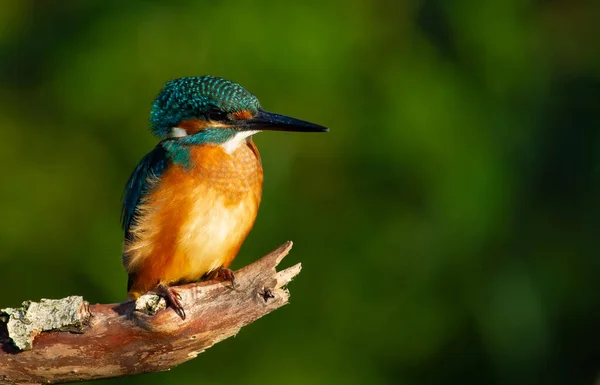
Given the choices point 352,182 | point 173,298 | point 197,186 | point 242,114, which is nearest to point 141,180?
point 197,186

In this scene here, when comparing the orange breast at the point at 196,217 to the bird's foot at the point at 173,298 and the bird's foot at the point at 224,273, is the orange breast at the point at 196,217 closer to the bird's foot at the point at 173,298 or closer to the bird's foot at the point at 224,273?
the bird's foot at the point at 224,273

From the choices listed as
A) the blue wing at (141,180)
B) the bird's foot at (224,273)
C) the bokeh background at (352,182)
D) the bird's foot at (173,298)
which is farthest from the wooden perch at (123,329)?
the bokeh background at (352,182)

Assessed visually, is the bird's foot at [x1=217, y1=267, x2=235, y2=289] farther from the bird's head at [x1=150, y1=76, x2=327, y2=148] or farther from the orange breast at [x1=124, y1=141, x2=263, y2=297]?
the bird's head at [x1=150, y1=76, x2=327, y2=148]

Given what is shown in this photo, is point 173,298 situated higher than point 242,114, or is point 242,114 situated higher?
point 242,114

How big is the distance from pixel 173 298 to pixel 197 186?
60cm

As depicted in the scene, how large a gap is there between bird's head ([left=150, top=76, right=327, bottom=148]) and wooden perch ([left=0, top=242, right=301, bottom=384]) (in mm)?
700

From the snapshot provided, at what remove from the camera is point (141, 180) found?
3709 mm

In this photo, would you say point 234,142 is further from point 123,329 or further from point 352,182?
point 352,182

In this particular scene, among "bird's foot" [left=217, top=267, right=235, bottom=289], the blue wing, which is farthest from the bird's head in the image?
"bird's foot" [left=217, top=267, right=235, bottom=289]

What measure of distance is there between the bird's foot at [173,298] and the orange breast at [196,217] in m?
0.43

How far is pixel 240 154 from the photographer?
3.64 metres

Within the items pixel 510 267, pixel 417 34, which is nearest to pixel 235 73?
pixel 417 34

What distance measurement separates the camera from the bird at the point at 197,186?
3.50 m

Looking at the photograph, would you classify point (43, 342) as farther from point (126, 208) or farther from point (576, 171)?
point (576, 171)
